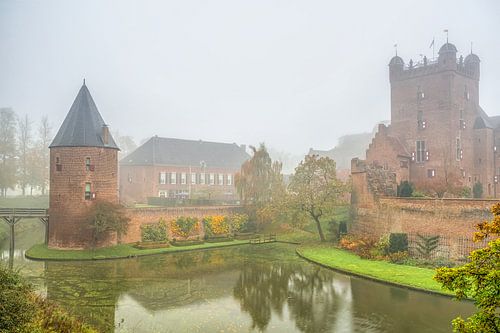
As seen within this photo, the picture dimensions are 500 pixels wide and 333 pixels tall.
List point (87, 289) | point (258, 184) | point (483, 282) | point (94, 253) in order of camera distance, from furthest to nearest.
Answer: point (258, 184), point (94, 253), point (87, 289), point (483, 282)

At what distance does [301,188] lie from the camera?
32812mm

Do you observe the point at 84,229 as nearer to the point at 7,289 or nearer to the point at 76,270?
the point at 76,270

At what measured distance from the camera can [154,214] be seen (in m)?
33.8

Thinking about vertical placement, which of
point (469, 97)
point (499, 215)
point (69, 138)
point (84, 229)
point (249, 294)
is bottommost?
point (249, 294)

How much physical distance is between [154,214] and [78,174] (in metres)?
7.24

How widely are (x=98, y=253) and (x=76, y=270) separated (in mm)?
4536

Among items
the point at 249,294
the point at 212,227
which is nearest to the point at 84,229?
the point at 212,227

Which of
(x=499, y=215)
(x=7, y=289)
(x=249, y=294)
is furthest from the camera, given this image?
(x=249, y=294)

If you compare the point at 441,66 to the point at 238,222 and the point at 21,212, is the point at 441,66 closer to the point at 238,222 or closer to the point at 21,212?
the point at 238,222

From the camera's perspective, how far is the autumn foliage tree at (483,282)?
7.41 metres

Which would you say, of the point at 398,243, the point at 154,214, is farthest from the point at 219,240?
the point at 398,243

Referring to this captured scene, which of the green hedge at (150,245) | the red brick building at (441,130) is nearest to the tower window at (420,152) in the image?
the red brick building at (441,130)

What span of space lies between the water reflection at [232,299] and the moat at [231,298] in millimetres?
39

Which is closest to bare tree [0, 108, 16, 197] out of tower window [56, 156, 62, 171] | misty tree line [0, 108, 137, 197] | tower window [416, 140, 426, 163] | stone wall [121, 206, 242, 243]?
misty tree line [0, 108, 137, 197]
